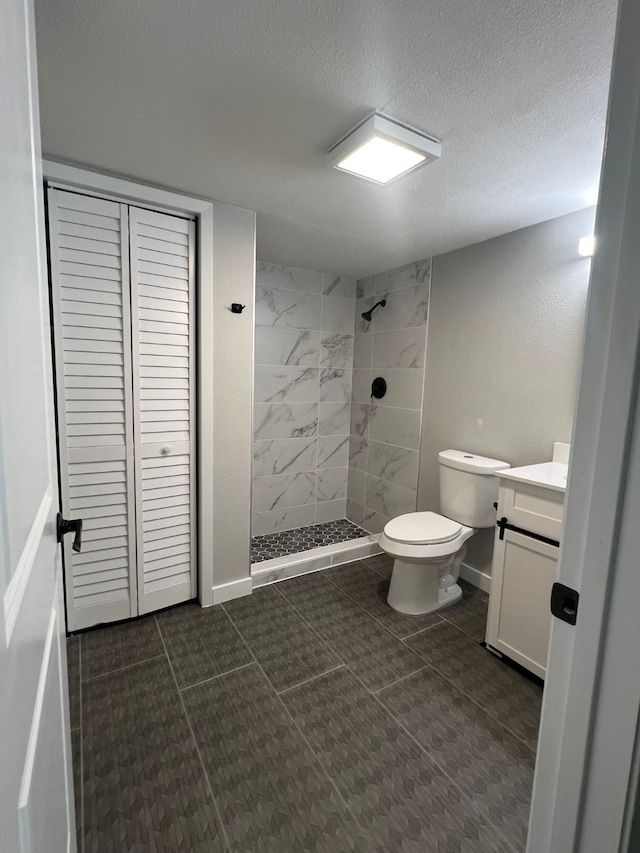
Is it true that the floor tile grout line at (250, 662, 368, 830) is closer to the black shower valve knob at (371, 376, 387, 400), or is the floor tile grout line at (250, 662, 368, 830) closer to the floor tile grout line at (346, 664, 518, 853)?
the floor tile grout line at (346, 664, 518, 853)

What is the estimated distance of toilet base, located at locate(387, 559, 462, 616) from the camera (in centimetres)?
222

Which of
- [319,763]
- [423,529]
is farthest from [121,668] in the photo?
[423,529]

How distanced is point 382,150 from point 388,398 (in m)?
1.92

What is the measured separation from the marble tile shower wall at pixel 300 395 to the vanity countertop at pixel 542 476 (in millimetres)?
1874

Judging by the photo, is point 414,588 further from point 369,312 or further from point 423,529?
point 369,312

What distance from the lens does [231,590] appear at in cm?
232

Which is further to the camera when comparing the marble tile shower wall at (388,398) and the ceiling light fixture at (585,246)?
the marble tile shower wall at (388,398)

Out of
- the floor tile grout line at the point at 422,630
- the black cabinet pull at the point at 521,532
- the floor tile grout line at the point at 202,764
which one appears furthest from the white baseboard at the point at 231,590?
the black cabinet pull at the point at 521,532

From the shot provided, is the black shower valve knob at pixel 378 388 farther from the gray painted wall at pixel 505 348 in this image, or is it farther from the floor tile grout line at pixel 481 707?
the floor tile grout line at pixel 481 707

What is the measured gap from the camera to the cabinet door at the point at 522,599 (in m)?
1.71

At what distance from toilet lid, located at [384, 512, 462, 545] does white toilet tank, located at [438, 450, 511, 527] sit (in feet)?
0.27

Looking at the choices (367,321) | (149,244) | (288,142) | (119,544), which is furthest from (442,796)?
(367,321)

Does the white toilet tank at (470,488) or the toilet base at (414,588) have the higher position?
the white toilet tank at (470,488)

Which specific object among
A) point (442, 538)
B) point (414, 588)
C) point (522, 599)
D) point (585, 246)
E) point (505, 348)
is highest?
point (585, 246)
